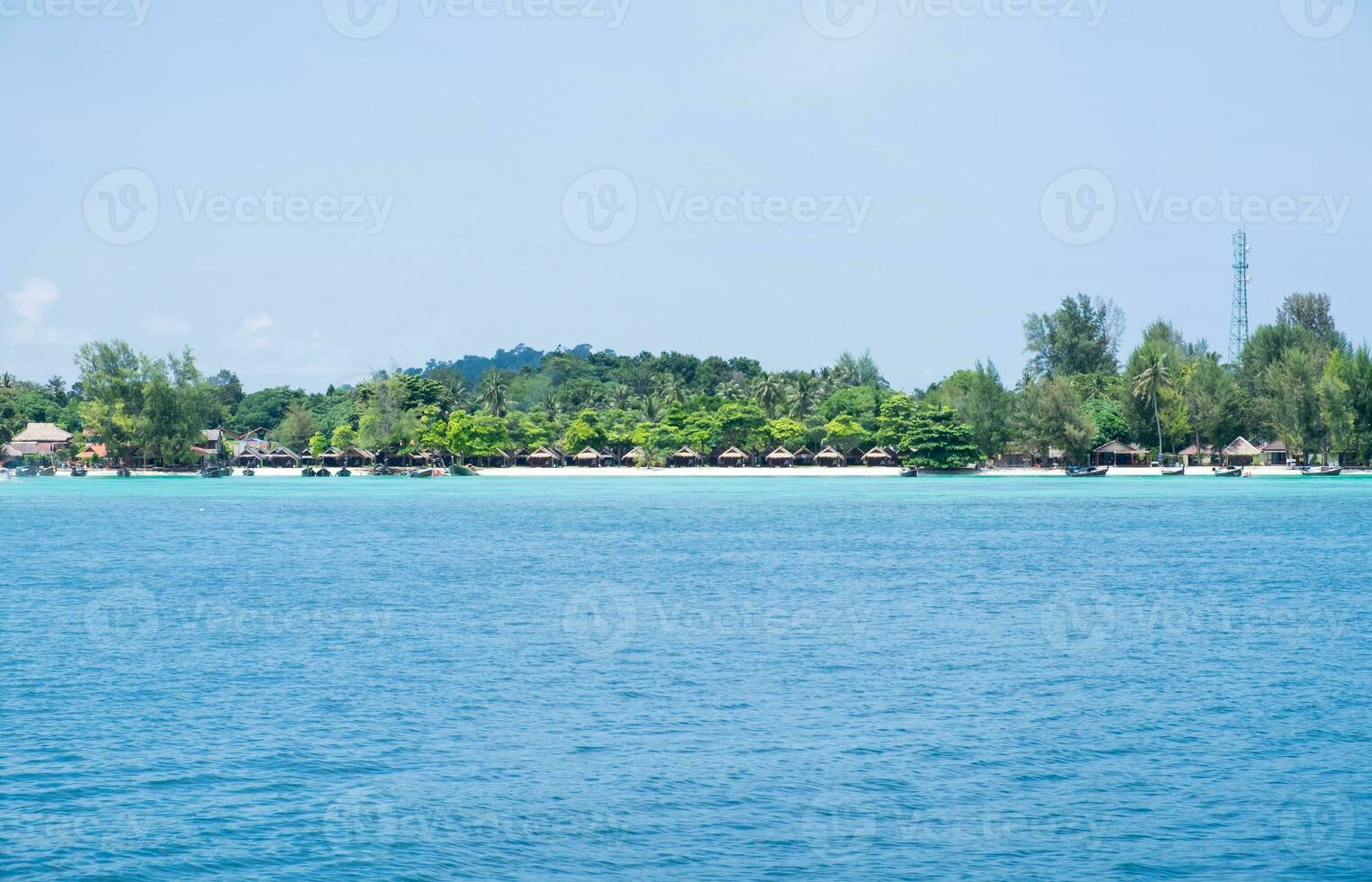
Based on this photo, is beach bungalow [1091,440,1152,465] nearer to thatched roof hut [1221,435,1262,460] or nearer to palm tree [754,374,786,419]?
thatched roof hut [1221,435,1262,460]

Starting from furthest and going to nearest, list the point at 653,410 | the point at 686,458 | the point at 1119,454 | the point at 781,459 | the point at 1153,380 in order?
1. the point at 653,410
2. the point at 781,459
3. the point at 686,458
4. the point at 1119,454
5. the point at 1153,380

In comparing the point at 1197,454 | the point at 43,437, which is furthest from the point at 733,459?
the point at 43,437

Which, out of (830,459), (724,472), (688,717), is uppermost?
(830,459)

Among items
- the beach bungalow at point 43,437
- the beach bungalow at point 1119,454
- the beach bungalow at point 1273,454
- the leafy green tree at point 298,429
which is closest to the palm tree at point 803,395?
the beach bungalow at point 1119,454

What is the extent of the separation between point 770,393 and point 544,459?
1136 inches

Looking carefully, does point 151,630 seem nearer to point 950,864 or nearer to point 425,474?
point 950,864

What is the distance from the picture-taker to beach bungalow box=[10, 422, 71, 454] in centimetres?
16800

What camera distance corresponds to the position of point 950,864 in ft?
49.1

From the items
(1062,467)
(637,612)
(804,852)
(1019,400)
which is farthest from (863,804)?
(1062,467)

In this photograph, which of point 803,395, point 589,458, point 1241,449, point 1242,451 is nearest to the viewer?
point 1242,451

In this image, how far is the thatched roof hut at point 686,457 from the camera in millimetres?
151125

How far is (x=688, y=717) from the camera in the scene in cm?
2169

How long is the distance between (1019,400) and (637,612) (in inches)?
4196

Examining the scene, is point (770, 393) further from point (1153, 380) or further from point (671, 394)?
point (1153, 380)
